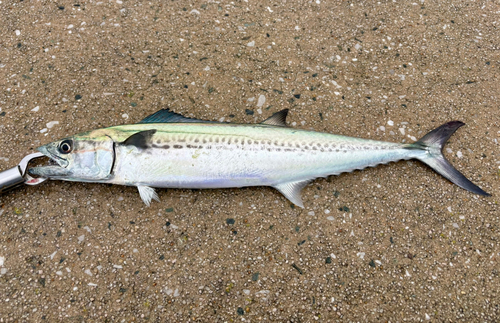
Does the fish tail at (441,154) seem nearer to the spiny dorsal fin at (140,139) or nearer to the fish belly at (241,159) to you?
the fish belly at (241,159)

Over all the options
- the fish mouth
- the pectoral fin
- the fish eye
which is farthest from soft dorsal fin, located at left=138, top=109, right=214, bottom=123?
the pectoral fin

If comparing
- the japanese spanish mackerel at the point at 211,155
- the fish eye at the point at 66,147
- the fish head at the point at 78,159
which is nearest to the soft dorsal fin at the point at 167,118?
the japanese spanish mackerel at the point at 211,155

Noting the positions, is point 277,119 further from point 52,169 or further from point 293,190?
point 52,169

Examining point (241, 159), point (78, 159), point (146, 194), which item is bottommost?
point (146, 194)

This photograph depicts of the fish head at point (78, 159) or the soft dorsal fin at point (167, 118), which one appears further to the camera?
the soft dorsal fin at point (167, 118)

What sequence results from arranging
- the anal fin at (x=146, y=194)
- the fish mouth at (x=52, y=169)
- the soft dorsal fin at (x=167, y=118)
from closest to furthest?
the fish mouth at (x=52, y=169) < the anal fin at (x=146, y=194) < the soft dorsal fin at (x=167, y=118)

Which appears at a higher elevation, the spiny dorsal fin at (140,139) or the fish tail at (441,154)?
the spiny dorsal fin at (140,139)

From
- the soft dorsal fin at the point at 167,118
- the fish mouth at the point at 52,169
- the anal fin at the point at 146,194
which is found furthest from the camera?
the soft dorsal fin at the point at 167,118

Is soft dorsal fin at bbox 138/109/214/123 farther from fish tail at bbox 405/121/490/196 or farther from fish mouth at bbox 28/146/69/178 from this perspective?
fish tail at bbox 405/121/490/196

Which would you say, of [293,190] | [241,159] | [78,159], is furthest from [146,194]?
[293,190]
